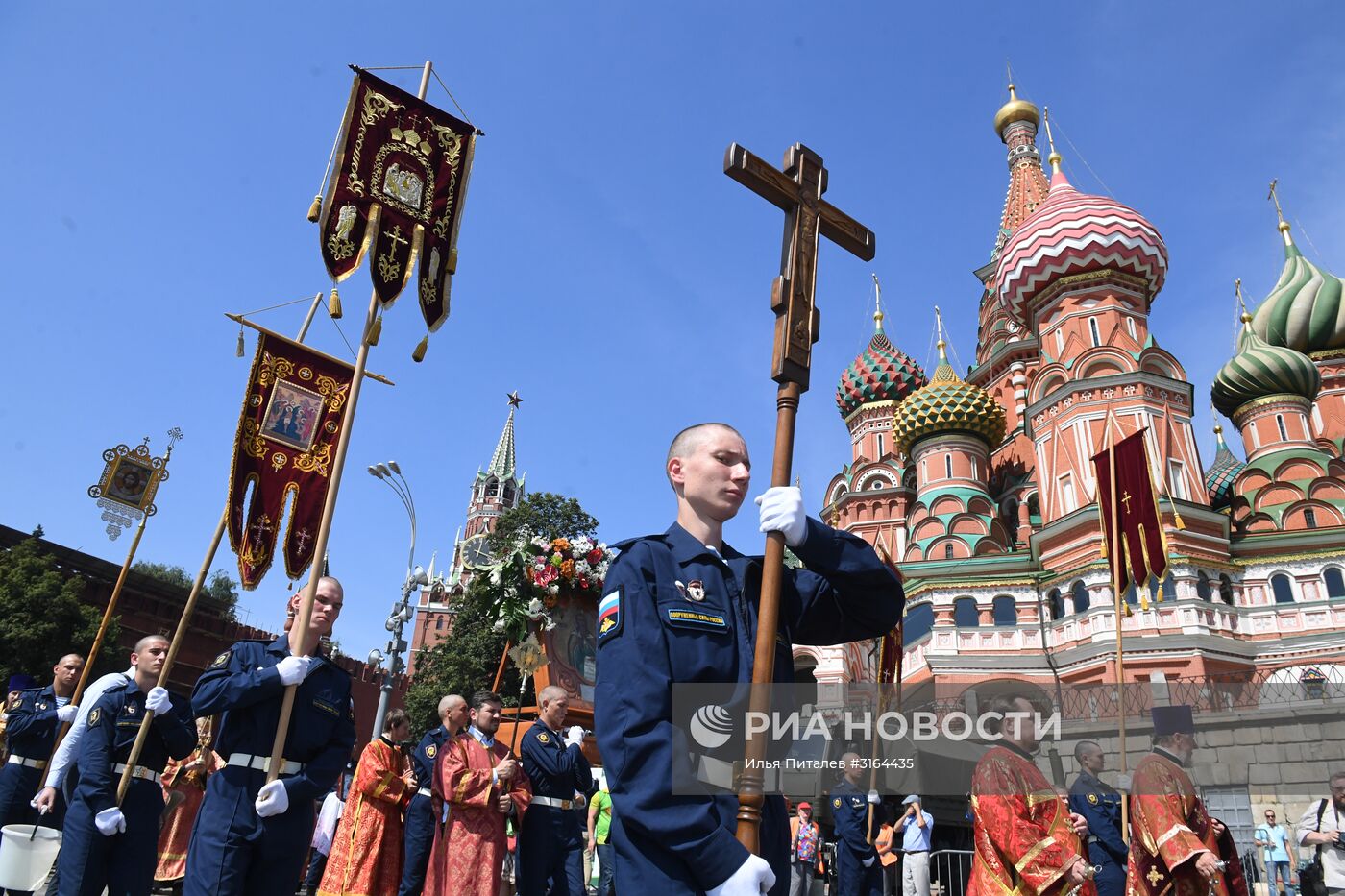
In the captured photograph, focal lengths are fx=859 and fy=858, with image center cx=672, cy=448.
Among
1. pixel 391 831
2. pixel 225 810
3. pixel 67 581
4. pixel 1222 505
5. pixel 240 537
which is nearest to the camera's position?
pixel 225 810

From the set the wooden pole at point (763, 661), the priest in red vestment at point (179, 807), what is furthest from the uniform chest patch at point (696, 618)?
the priest in red vestment at point (179, 807)

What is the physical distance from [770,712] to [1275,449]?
3363 cm

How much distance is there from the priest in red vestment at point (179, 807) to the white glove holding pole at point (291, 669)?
5.90m

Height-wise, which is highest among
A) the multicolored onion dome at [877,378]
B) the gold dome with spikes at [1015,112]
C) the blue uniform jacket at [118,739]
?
the gold dome with spikes at [1015,112]

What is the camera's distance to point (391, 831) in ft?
24.1

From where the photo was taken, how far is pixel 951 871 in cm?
1291

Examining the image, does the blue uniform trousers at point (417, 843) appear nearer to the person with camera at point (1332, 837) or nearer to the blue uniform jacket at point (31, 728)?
the blue uniform jacket at point (31, 728)

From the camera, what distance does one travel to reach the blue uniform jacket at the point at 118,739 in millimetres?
5199

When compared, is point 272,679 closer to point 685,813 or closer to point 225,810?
point 225,810

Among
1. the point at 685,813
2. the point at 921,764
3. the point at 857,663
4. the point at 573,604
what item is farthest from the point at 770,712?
the point at 857,663

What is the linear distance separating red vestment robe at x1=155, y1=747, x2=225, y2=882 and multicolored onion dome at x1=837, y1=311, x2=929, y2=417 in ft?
111

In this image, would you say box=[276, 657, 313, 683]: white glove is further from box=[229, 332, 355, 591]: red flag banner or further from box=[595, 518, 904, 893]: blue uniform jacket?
box=[229, 332, 355, 591]: red flag banner

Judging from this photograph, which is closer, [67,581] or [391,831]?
[391,831]

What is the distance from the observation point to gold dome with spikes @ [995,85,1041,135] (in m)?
46.5
